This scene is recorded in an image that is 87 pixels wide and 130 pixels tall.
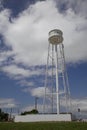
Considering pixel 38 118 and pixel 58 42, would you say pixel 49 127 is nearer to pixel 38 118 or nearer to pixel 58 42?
pixel 38 118

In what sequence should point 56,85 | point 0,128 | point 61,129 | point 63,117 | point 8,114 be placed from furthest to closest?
point 8,114, point 56,85, point 63,117, point 0,128, point 61,129

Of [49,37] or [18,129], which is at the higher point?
[49,37]

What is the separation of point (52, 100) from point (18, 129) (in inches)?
881

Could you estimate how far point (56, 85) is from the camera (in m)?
58.5

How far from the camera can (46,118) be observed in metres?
55.0

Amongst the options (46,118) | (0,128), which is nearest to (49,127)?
(0,128)

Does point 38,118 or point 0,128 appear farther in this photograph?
point 38,118

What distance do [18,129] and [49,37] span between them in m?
26.1

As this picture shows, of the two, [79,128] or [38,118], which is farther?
[38,118]

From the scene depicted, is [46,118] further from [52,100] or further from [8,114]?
[8,114]

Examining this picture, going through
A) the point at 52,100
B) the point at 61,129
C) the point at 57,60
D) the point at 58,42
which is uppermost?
the point at 58,42

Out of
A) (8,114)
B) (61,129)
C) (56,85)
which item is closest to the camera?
(61,129)

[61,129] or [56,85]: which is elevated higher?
[56,85]

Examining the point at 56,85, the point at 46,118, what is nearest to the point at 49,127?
the point at 46,118
